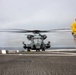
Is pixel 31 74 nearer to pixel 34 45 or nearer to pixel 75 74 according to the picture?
pixel 75 74

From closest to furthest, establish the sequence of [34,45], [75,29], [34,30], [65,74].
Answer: [65,74] → [75,29] → [34,30] → [34,45]

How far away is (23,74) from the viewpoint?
25.1 ft

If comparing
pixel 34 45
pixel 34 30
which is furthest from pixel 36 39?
pixel 34 30

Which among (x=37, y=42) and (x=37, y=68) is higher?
(x=37, y=68)

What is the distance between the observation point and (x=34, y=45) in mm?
82312

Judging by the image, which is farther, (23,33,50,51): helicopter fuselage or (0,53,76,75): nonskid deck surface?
(23,33,50,51): helicopter fuselage

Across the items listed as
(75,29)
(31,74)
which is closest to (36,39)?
(75,29)

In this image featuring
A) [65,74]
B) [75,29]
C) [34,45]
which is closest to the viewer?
[65,74]

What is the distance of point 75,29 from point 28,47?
5505 cm

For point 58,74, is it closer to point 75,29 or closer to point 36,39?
point 75,29

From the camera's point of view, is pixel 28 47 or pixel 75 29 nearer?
pixel 75 29

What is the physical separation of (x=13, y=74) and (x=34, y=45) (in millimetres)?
74708

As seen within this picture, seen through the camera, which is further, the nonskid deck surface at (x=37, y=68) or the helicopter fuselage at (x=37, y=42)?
the helicopter fuselage at (x=37, y=42)

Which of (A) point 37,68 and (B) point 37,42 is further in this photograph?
(B) point 37,42
